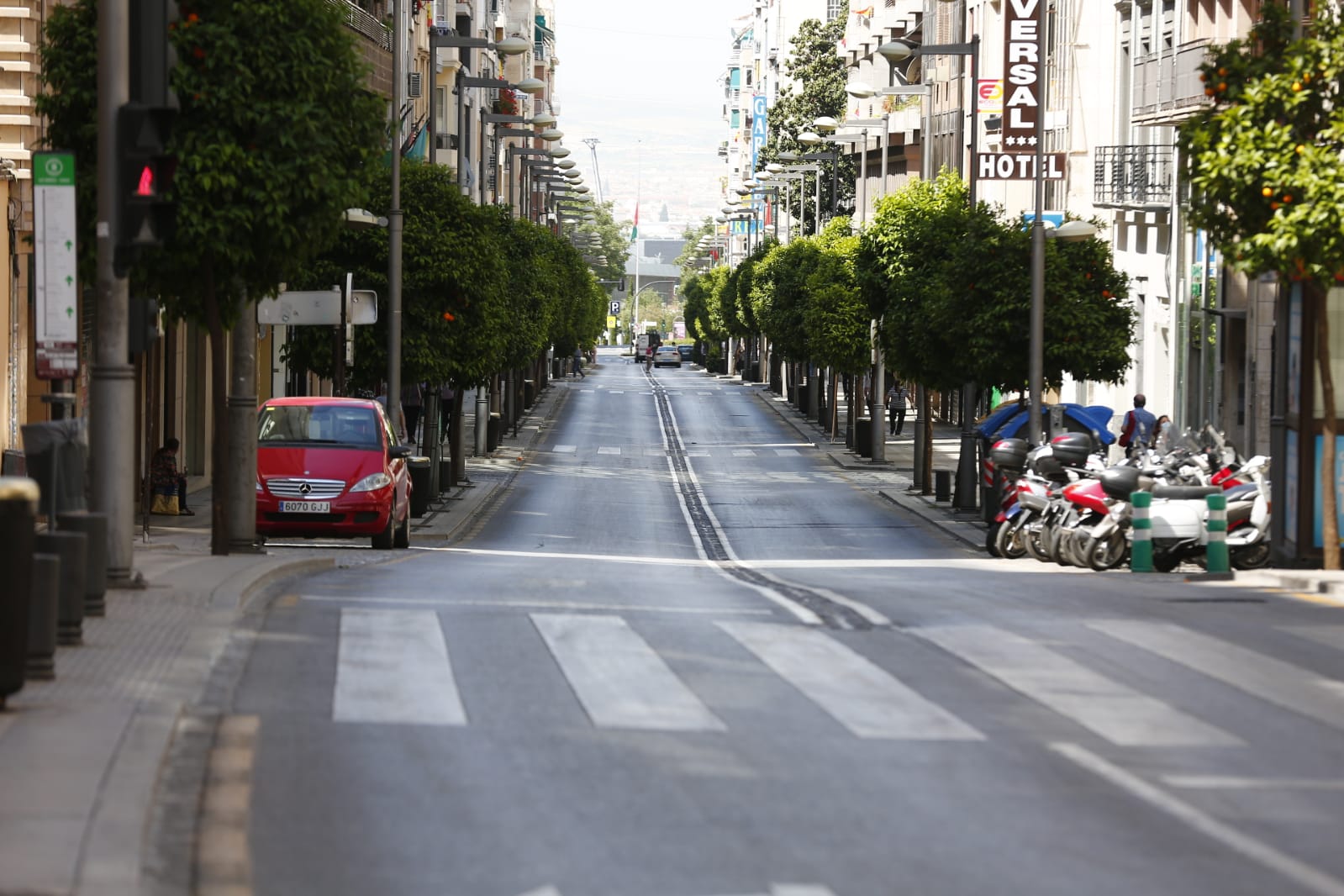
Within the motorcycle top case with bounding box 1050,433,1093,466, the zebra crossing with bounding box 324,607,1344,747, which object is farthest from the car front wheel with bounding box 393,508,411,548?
the zebra crossing with bounding box 324,607,1344,747

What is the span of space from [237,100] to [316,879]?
12152 mm

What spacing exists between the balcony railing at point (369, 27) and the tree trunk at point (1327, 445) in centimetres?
3246

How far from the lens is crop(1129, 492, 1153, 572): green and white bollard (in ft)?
73.2

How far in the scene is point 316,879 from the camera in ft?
23.3

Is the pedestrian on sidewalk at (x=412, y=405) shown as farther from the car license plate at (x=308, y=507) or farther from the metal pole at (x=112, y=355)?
the metal pole at (x=112, y=355)

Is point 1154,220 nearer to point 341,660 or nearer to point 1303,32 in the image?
point 1303,32

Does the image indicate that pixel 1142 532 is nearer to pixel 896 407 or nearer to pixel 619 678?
pixel 619 678

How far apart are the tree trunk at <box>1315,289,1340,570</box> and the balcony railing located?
32.5 meters

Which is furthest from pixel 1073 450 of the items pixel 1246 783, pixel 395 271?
pixel 1246 783

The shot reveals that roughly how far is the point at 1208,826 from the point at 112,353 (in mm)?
9120

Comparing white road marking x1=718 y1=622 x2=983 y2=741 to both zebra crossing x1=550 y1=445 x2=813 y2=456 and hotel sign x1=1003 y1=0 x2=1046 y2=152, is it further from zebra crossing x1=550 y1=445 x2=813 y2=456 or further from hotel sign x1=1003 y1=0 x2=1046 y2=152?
zebra crossing x1=550 y1=445 x2=813 y2=456

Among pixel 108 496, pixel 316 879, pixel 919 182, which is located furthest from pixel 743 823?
pixel 919 182

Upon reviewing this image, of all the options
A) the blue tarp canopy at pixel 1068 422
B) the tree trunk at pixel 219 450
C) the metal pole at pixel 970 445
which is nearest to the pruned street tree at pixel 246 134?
the tree trunk at pixel 219 450

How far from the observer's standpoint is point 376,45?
180ft
